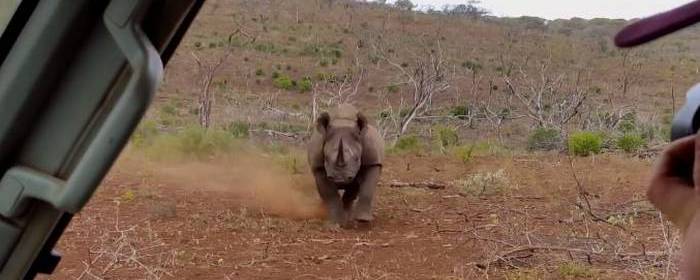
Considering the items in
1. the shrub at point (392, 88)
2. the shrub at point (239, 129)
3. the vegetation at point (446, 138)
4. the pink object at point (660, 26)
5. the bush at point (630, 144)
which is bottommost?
the shrub at point (392, 88)

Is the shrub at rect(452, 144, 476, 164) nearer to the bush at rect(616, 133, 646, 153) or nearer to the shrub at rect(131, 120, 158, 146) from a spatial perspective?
the bush at rect(616, 133, 646, 153)

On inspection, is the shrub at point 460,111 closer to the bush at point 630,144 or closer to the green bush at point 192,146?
the bush at point 630,144

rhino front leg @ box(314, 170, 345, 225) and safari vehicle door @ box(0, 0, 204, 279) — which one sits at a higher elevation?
safari vehicle door @ box(0, 0, 204, 279)

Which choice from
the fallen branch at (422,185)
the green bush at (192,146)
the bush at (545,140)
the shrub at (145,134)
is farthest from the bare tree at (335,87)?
the fallen branch at (422,185)

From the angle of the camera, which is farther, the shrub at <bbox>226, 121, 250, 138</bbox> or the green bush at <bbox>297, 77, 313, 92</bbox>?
the green bush at <bbox>297, 77, 313, 92</bbox>

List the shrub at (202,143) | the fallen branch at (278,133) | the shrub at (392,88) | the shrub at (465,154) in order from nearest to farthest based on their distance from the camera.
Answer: the shrub at (465,154)
the shrub at (202,143)
the fallen branch at (278,133)
the shrub at (392,88)

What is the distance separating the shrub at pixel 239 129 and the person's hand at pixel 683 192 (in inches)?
620

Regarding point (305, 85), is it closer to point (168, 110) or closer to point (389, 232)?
point (168, 110)

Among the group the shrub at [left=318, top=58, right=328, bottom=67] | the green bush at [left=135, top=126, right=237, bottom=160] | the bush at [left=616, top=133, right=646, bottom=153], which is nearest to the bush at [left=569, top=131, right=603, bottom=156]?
the bush at [left=616, top=133, right=646, bottom=153]

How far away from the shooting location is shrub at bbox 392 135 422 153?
14.7m

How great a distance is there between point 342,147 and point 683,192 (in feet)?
24.0

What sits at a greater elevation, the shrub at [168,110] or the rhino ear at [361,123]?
the rhino ear at [361,123]

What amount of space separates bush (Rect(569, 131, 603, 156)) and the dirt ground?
5.20 ft

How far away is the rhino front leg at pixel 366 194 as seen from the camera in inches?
329
